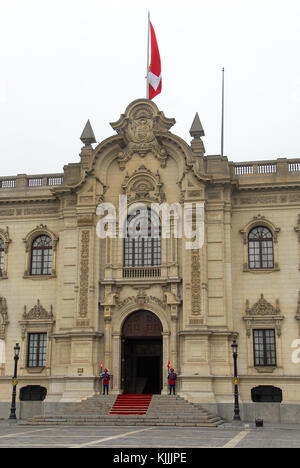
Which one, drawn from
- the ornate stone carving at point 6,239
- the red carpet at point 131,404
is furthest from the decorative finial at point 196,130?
the red carpet at point 131,404

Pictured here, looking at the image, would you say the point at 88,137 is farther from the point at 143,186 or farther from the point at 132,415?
the point at 132,415

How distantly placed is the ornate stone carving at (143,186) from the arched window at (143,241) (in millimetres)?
860

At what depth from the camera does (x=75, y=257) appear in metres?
35.6

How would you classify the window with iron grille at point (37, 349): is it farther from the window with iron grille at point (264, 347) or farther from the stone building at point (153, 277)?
the window with iron grille at point (264, 347)

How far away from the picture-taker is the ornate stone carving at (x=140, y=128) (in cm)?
3628

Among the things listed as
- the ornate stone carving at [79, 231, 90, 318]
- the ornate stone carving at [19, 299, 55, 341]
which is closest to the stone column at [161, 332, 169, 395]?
the ornate stone carving at [79, 231, 90, 318]

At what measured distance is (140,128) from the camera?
36.7m

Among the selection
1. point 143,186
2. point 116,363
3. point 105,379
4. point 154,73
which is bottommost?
point 105,379

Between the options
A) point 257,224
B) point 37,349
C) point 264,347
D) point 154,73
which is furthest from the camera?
point 154,73

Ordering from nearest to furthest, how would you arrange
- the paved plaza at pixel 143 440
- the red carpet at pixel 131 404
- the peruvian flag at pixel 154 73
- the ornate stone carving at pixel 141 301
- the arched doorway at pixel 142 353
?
the paved plaza at pixel 143 440 < the red carpet at pixel 131 404 < the ornate stone carving at pixel 141 301 < the arched doorway at pixel 142 353 < the peruvian flag at pixel 154 73

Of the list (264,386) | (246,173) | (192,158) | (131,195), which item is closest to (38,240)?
(131,195)

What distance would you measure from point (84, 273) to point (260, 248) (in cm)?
1000

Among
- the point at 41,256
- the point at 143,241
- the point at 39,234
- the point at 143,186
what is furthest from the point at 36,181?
the point at 143,241

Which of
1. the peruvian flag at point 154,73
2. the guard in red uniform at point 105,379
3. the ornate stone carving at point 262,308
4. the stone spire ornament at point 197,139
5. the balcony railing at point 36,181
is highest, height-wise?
the peruvian flag at point 154,73
